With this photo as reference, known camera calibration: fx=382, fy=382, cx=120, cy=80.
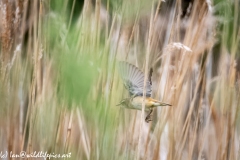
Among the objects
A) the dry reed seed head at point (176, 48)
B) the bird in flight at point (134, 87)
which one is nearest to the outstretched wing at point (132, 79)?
the bird in flight at point (134, 87)

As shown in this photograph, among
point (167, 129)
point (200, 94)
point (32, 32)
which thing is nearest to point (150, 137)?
point (167, 129)

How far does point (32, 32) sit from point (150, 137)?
462 mm

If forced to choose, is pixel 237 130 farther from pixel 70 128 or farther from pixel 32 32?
pixel 32 32

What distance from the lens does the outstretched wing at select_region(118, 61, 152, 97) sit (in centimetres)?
104

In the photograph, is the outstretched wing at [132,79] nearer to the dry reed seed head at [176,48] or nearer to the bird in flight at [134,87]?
the bird in flight at [134,87]

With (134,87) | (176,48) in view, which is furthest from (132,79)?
(176,48)

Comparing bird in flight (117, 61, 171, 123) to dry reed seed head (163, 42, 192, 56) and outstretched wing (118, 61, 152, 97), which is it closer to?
outstretched wing (118, 61, 152, 97)

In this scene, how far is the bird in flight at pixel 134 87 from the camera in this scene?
104cm

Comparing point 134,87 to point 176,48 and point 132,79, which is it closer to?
point 132,79

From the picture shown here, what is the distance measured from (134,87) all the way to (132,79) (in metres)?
0.02

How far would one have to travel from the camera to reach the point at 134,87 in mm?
1039

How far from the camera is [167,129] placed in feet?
3.63

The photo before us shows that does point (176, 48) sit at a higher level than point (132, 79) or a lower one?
higher

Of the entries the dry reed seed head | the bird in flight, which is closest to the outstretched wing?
the bird in flight
